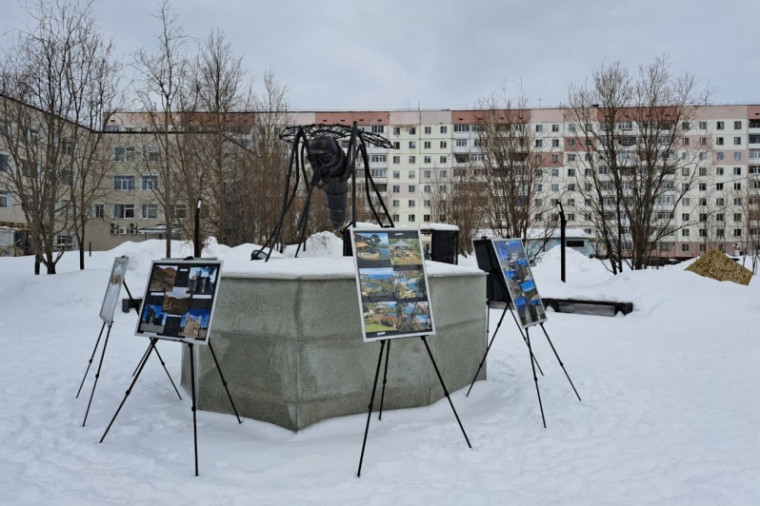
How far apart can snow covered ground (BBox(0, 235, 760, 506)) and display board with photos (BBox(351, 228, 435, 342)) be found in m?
1.10

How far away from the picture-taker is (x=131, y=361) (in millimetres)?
7625

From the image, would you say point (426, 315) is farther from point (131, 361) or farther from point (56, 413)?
point (131, 361)

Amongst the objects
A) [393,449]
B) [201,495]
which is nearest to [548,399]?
[393,449]

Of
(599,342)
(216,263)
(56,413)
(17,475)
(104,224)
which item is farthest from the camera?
(104,224)

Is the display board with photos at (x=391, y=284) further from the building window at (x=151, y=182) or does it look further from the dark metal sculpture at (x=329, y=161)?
the building window at (x=151, y=182)

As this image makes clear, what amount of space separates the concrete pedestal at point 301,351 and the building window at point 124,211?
147 feet

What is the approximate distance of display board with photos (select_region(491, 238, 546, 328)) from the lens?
5.34 meters

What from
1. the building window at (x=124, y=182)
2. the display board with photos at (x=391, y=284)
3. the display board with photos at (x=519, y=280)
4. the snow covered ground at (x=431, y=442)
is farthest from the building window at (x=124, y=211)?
the display board with photos at (x=391, y=284)

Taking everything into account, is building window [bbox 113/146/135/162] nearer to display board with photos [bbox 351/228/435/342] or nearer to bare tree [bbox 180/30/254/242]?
bare tree [bbox 180/30/254/242]

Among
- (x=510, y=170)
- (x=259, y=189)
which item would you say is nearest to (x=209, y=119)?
(x=259, y=189)

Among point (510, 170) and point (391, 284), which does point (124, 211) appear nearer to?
point (510, 170)

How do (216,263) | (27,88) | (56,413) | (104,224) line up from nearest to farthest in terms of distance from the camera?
(216,263) → (56,413) → (27,88) → (104,224)

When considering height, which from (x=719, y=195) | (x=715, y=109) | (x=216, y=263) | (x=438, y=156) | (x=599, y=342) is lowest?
(x=599, y=342)

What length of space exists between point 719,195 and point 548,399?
63317 millimetres
